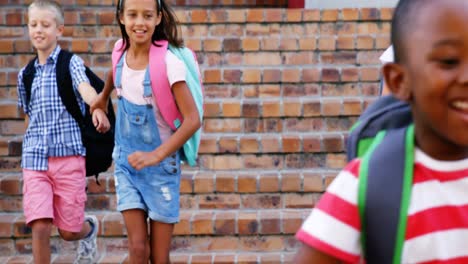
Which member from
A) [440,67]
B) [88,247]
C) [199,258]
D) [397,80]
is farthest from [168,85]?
[440,67]

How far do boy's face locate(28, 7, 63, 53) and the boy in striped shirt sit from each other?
10.1 feet

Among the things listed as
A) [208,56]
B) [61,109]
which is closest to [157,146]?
[61,109]

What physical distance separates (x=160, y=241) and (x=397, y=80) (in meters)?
2.43

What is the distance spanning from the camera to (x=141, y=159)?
11.7 ft

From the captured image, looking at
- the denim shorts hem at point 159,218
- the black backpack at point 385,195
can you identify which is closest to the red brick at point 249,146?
the denim shorts hem at point 159,218

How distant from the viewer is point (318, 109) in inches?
246

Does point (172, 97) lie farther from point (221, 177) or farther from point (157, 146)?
point (221, 177)

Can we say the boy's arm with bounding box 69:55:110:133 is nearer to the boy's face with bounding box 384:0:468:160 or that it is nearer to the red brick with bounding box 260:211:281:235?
the red brick with bounding box 260:211:281:235

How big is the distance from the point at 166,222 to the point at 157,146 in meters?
0.34

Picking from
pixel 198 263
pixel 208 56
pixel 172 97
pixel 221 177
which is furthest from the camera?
pixel 208 56

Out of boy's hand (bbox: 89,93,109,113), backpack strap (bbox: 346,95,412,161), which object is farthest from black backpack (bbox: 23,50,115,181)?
backpack strap (bbox: 346,95,412,161)

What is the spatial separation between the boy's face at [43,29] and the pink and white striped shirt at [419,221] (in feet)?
10.2

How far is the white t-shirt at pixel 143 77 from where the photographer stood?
382 cm

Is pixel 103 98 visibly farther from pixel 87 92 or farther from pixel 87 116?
pixel 87 116
